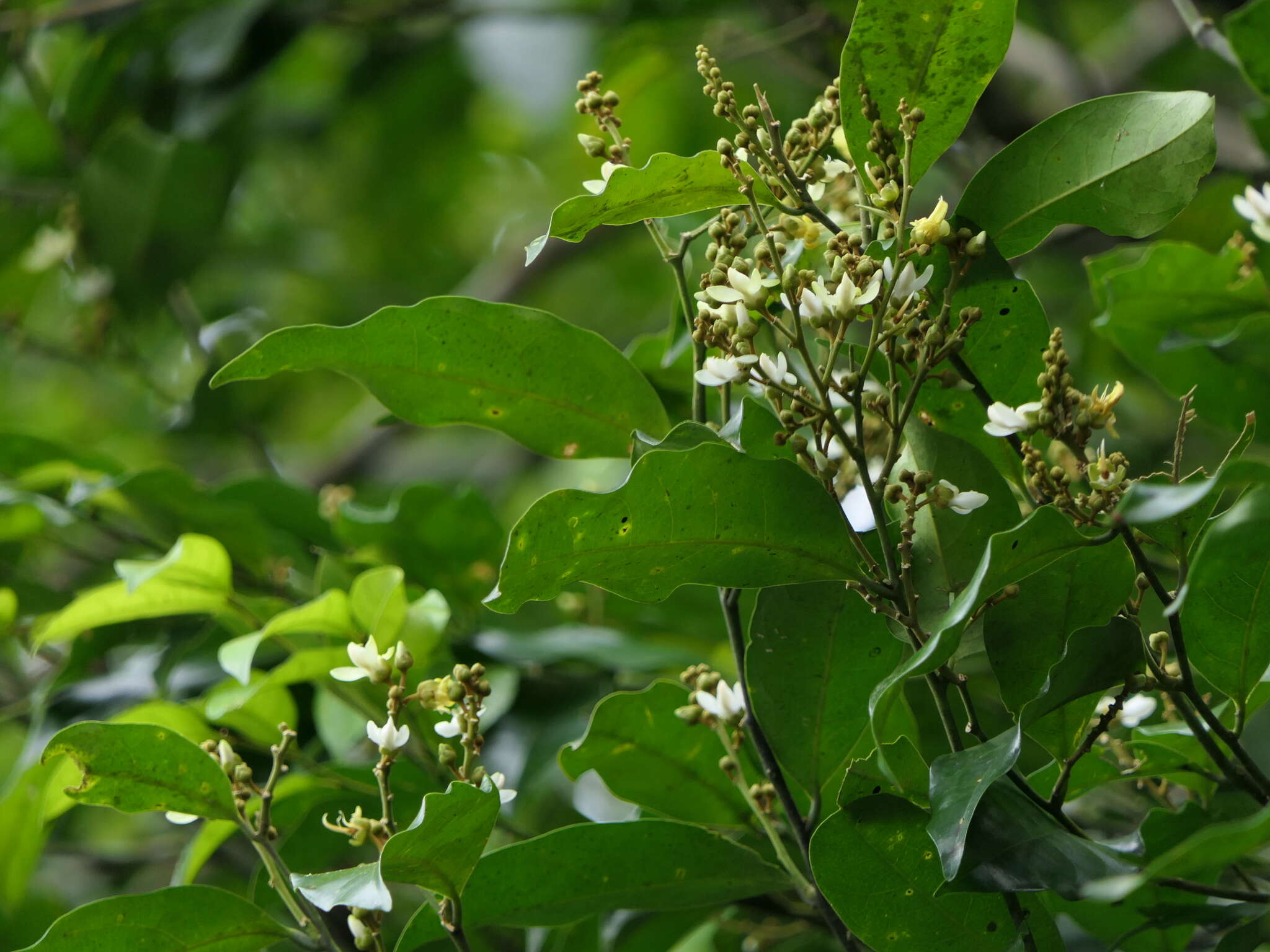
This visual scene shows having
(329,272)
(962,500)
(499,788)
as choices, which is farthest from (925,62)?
(329,272)

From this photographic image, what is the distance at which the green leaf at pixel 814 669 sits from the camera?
655mm

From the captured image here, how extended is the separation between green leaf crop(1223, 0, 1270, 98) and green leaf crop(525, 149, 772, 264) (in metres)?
0.37

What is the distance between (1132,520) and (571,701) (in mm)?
679

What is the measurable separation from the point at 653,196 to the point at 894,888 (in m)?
0.34

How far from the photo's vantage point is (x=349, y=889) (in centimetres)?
Result: 52

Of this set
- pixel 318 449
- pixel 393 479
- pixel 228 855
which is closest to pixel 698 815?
pixel 228 855

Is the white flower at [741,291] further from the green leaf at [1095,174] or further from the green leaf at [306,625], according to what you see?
the green leaf at [306,625]

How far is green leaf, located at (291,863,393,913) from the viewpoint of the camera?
0.49 m

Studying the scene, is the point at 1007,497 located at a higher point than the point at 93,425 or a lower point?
higher

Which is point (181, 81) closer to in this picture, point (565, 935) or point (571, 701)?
point (571, 701)

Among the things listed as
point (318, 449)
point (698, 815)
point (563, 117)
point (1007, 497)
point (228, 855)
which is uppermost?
point (1007, 497)

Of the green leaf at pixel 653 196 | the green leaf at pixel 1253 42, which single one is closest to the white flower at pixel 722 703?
the green leaf at pixel 653 196

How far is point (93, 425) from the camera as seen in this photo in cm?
267

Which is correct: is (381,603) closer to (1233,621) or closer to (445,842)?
(445,842)
